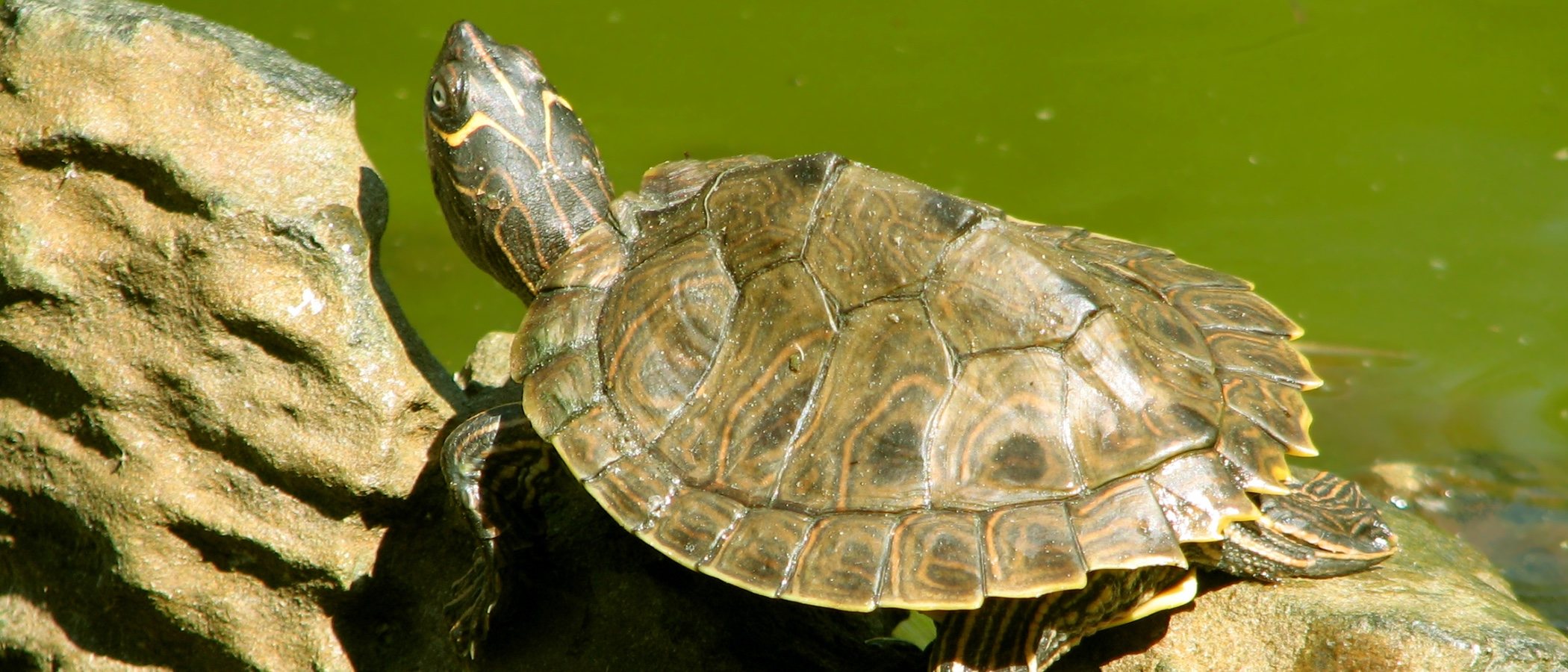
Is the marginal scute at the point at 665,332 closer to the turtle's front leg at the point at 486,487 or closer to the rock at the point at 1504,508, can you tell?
the turtle's front leg at the point at 486,487

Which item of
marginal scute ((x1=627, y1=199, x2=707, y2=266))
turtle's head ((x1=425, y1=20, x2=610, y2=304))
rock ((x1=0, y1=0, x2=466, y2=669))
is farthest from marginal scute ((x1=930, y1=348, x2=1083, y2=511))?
rock ((x1=0, y1=0, x2=466, y2=669))

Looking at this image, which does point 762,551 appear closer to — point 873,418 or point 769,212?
point 873,418

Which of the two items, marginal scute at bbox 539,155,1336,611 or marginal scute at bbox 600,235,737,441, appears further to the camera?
marginal scute at bbox 600,235,737,441

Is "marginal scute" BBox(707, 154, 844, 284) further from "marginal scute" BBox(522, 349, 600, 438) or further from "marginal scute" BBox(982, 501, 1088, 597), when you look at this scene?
"marginal scute" BBox(982, 501, 1088, 597)

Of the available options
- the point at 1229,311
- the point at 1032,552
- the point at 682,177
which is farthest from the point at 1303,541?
the point at 682,177

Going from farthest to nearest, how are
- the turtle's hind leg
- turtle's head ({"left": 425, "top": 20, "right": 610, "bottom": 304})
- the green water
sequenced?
the green water, turtle's head ({"left": 425, "top": 20, "right": 610, "bottom": 304}), the turtle's hind leg

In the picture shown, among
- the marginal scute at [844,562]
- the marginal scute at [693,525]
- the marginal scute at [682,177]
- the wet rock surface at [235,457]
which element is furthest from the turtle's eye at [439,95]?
the marginal scute at [844,562]

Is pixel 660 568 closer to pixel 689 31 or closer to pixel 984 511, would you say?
pixel 984 511
